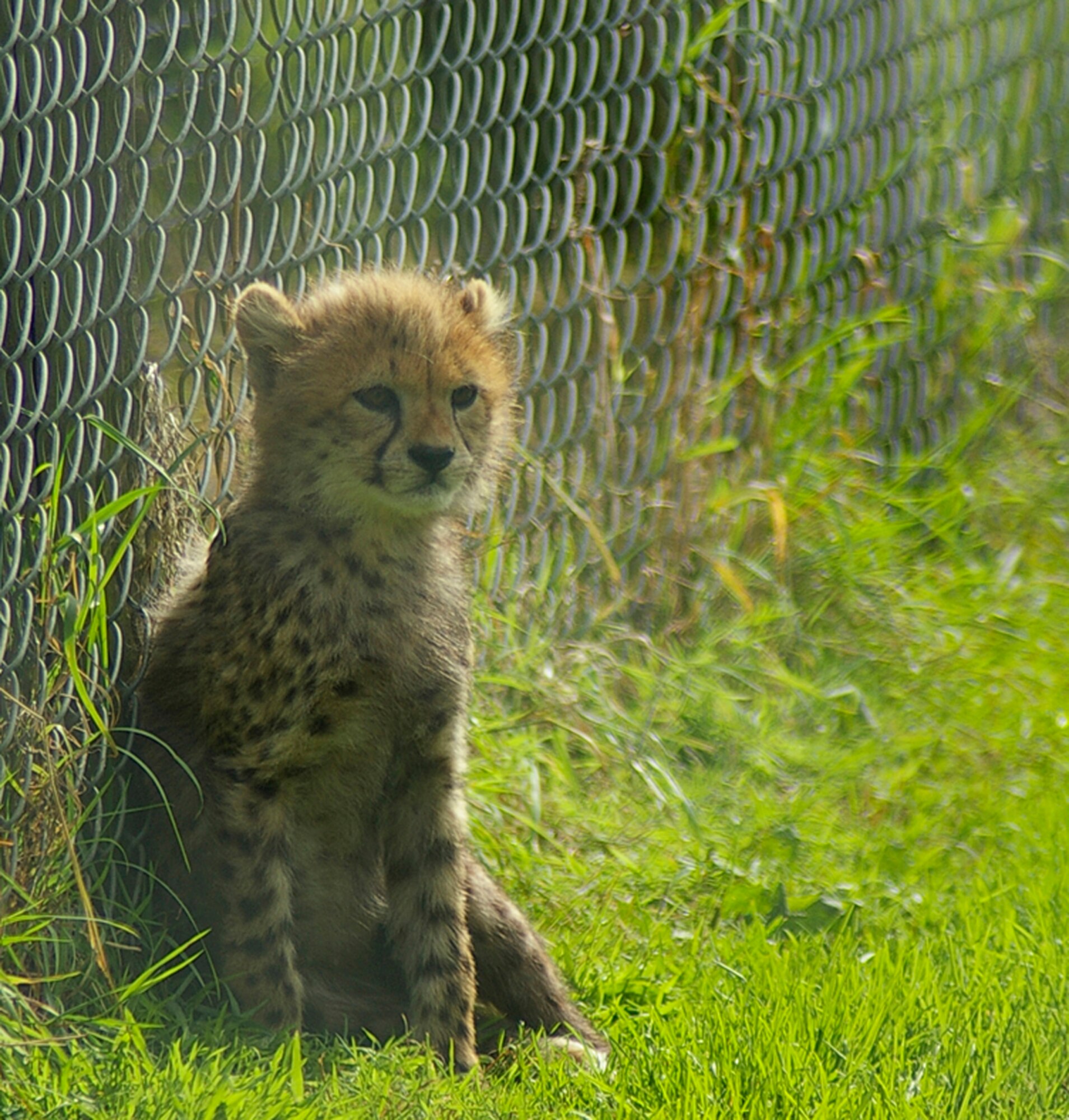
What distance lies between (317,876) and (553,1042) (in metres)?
0.54

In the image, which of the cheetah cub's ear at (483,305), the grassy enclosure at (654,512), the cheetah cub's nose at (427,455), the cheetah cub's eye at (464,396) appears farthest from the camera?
the cheetah cub's ear at (483,305)

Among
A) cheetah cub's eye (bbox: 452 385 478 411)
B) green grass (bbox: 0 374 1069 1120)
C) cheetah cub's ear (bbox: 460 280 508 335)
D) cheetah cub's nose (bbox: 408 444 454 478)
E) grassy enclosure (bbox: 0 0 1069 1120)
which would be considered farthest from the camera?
cheetah cub's ear (bbox: 460 280 508 335)

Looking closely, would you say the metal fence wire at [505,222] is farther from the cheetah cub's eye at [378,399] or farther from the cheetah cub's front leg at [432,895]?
the cheetah cub's front leg at [432,895]

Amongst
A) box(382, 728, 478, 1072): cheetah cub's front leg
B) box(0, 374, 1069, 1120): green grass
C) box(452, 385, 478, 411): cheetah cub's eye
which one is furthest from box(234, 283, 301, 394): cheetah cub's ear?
box(0, 374, 1069, 1120): green grass

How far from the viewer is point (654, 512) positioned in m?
5.22

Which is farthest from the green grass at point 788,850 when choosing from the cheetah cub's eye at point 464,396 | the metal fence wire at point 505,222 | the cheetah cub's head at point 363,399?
the cheetah cub's eye at point 464,396

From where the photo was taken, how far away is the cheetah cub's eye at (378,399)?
3.30m

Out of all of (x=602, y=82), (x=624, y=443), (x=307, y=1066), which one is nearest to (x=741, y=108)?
(x=602, y=82)

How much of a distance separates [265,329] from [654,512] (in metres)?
2.09

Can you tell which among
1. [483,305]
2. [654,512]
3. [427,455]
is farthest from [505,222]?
[427,455]

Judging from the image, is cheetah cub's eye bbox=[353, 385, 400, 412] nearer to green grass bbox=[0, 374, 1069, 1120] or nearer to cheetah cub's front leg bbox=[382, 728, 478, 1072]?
cheetah cub's front leg bbox=[382, 728, 478, 1072]

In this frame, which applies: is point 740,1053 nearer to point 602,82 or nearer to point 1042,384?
point 602,82

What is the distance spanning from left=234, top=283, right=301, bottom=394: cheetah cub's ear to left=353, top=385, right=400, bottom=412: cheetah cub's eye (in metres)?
0.18

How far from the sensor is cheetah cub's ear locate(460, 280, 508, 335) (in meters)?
3.59
